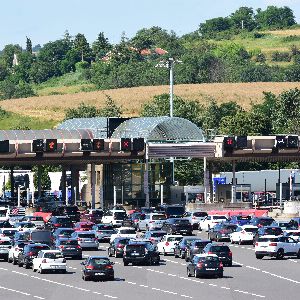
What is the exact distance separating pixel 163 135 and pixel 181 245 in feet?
175

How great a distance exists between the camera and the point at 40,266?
236 ft

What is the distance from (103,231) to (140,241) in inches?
668

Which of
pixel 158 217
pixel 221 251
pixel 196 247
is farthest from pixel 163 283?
pixel 158 217

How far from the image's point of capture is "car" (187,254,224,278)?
67.3 m

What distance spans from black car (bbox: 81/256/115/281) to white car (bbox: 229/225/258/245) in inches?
931

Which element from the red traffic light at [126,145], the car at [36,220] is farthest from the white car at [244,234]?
the red traffic light at [126,145]

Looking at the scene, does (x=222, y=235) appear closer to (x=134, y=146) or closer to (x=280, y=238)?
(x=280, y=238)

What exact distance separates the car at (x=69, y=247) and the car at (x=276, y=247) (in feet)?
34.0

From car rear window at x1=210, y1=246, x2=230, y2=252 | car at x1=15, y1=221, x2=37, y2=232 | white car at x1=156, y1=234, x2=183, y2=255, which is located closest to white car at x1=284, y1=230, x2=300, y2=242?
white car at x1=156, y1=234, x2=183, y2=255

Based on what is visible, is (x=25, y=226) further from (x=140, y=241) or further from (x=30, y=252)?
(x=30, y=252)

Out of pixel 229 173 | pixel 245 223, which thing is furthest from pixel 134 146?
pixel 229 173

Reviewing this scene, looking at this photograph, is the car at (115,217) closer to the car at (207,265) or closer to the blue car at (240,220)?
the blue car at (240,220)

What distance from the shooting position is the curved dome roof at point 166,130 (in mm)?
132387

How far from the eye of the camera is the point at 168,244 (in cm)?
8288
